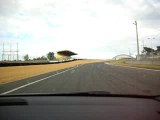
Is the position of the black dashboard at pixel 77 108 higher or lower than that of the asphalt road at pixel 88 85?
higher

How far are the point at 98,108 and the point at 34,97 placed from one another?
1.65 m

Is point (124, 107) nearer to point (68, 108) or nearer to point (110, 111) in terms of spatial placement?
point (110, 111)

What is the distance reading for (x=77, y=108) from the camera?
230 inches

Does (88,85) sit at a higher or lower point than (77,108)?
lower

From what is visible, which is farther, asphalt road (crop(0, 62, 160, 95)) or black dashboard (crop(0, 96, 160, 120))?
asphalt road (crop(0, 62, 160, 95))

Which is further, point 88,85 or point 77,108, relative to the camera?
point 88,85

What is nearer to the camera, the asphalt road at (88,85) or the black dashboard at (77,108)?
the black dashboard at (77,108)

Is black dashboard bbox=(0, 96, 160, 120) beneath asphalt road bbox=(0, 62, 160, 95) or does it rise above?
above

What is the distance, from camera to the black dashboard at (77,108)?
206 inches

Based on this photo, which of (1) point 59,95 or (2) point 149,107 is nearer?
(2) point 149,107

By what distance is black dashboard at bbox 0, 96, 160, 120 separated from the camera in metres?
5.23

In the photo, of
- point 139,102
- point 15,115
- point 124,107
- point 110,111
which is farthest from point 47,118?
point 139,102

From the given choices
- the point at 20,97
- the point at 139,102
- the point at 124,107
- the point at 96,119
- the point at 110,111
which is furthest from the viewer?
the point at 20,97

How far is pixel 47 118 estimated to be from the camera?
5.10m
